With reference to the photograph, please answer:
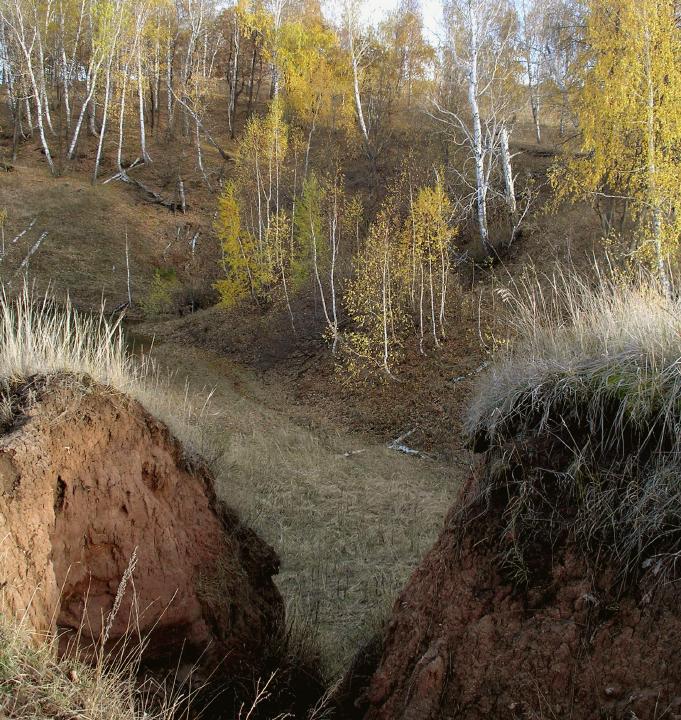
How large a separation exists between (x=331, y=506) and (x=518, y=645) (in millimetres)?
8141

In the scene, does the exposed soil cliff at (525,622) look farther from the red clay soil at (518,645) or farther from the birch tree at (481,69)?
the birch tree at (481,69)

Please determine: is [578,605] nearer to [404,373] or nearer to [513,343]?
[513,343]

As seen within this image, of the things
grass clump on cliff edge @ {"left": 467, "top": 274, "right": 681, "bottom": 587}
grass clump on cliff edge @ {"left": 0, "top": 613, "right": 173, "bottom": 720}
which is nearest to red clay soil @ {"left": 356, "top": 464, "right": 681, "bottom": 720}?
grass clump on cliff edge @ {"left": 467, "top": 274, "right": 681, "bottom": 587}

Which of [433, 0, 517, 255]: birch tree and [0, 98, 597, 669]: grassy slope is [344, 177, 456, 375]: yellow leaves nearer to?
[0, 98, 597, 669]: grassy slope

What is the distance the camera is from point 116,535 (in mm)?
4133

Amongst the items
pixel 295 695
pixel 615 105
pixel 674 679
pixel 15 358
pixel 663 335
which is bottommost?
pixel 295 695

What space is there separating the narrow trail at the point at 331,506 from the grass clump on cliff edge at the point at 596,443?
2656mm

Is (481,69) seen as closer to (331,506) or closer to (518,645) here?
(331,506)

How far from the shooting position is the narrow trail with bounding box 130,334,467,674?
7.19m

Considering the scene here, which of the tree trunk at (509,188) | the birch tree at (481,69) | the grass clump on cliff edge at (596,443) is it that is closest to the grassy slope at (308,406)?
the tree trunk at (509,188)

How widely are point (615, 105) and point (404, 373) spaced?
884 centimetres

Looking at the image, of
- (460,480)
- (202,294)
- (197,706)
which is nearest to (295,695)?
(197,706)

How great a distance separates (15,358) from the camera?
4352 mm

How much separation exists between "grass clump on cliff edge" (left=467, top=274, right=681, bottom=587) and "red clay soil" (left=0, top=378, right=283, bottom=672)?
233cm
